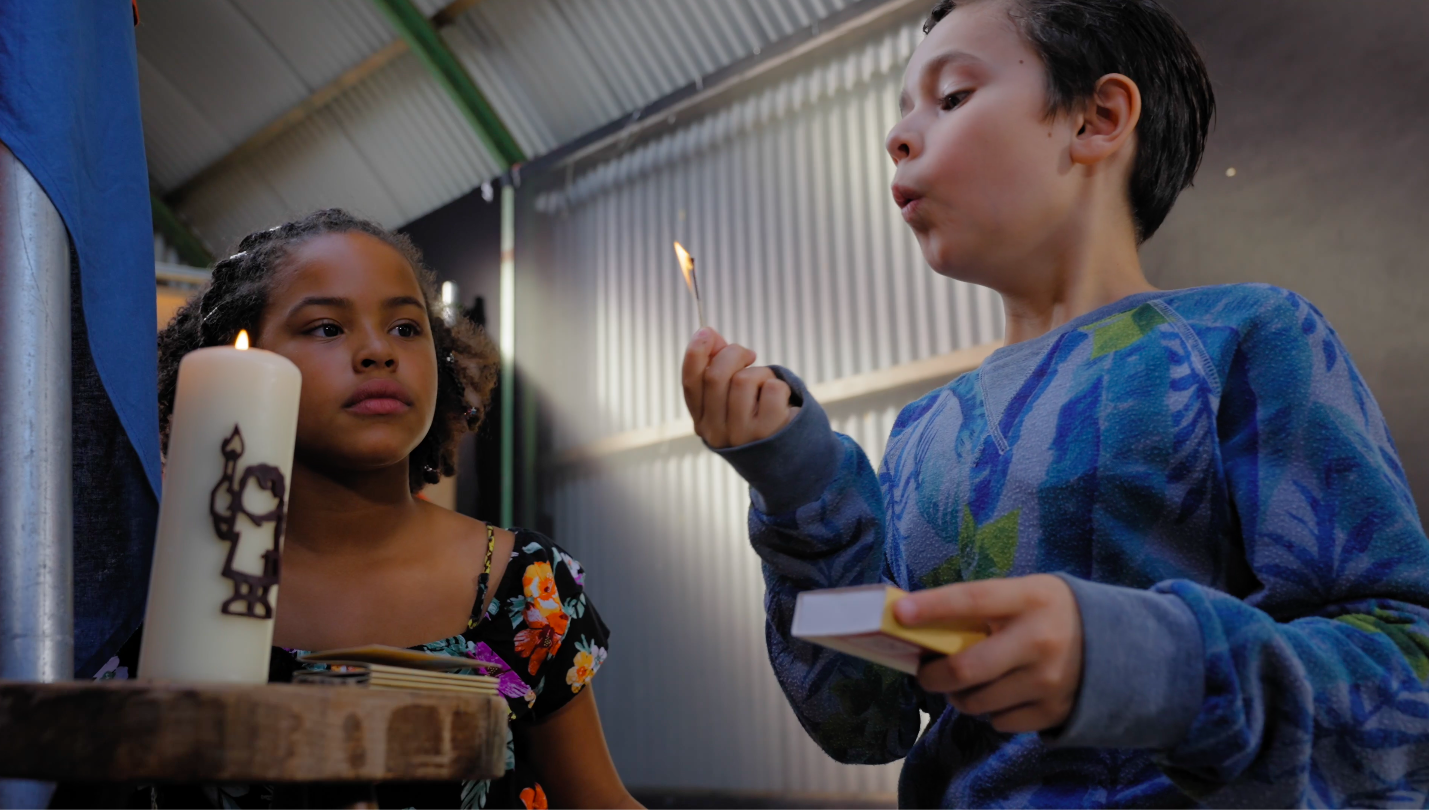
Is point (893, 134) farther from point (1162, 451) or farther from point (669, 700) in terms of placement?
point (669, 700)

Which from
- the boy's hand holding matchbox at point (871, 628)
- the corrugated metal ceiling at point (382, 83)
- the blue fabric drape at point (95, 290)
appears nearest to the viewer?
the boy's hand holding matchbox at point (871, 628)

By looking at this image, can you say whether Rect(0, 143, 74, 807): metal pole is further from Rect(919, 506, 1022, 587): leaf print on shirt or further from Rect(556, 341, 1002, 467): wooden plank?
Rect(556, 341, 1002, 467): wooden plank

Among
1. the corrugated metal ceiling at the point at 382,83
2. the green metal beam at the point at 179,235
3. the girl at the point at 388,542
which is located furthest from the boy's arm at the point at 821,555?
the green metal beam at the point at 179,235

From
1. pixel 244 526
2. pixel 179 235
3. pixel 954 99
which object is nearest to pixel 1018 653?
pixel 244 526

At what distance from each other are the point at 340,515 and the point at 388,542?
2.5 inches

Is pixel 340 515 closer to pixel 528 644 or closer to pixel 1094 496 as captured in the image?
pixel 528 644

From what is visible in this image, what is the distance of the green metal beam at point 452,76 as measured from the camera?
3660mm

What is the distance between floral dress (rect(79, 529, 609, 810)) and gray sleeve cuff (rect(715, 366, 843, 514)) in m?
0.60

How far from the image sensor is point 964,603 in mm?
530

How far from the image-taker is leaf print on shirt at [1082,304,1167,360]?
84 cm

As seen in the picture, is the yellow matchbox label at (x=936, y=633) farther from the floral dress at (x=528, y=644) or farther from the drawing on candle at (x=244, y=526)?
the floral dress at (x=528, y=644)

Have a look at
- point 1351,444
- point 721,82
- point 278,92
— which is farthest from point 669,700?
point 1351,444

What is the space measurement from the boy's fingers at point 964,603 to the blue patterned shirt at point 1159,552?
4cm

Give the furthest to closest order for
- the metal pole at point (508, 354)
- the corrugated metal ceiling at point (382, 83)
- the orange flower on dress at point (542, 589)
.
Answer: the metal pole at point (508, 354) → the corrugated metal ceiling at point (382, 83) → the orange flower on dress at point (542, 589)
